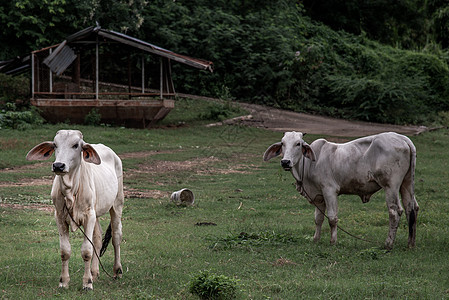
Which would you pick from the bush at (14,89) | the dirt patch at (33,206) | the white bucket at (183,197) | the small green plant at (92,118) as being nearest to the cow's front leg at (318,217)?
the white bucket at (183,197)

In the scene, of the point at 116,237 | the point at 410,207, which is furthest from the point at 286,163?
the point at 116,237

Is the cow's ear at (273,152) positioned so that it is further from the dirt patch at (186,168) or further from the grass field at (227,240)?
the dirt patch at (186,168)

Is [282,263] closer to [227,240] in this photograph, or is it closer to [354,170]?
[227,240]

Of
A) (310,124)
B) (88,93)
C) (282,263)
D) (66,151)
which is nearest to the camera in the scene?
(66,151)

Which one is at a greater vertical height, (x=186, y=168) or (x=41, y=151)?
(x=41, y=151)

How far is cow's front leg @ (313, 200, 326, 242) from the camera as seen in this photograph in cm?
842

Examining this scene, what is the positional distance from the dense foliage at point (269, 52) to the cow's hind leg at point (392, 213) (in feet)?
65.6

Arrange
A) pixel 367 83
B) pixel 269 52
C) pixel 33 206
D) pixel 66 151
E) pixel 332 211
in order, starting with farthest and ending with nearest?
pixel 269 52 → pixel 367 83 → pixel 33 206 → pixel 332 211 → pixel 66 151

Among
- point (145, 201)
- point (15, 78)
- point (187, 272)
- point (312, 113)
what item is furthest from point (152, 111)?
point (187, 272)

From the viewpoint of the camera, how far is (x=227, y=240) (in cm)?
823

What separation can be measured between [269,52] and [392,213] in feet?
80.8

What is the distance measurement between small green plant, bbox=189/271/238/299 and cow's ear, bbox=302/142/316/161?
312cm

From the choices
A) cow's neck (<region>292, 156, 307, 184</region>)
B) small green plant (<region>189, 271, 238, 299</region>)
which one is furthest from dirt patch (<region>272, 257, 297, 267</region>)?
cow's neck (<region>292, 156, 307, 184</region>)

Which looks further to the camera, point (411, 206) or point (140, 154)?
point (140, 154)
